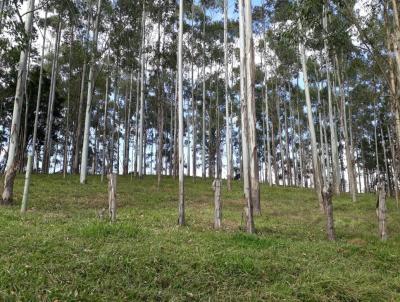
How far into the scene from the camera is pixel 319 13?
39.9ft

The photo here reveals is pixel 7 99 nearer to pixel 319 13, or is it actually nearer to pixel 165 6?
pixel 165 6

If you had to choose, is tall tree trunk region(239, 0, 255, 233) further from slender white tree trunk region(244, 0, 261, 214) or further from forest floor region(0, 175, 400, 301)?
forest floor region(0, 175, 400, 301)

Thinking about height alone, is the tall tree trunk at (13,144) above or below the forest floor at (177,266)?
above

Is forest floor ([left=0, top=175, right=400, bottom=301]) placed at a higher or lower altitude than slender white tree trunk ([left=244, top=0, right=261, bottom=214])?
lower

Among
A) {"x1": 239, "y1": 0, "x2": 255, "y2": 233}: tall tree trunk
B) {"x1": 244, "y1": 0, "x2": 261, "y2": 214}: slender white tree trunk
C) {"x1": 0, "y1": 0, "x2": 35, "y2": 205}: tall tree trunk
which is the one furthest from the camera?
{"x1": 0, "y1": 0, "x2": 35, "y2": 205}: tall tree trunk

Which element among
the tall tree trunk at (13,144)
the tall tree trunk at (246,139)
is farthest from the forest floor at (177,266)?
the tall tree trunk at (13,144)

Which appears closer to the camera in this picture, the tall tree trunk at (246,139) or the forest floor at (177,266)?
the forest floor at (177,266)

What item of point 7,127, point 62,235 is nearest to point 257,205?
point 62,235

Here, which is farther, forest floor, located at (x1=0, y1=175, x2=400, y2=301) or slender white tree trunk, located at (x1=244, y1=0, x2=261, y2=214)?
slender white tree trunk, located at (x1=244, y1=0, x2=261, y2=214)

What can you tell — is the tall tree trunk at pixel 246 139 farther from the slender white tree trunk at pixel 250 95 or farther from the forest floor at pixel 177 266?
the forest floor at pixel 177 266

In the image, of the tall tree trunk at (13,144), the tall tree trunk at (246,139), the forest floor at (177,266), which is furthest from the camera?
the tall tree trunk at (13,144)

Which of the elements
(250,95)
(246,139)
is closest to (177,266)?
(246,139)

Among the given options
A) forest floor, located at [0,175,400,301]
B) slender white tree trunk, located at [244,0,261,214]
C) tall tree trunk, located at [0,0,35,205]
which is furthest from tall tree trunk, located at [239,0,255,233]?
tall tree trunk, located at [0,0,35,205]

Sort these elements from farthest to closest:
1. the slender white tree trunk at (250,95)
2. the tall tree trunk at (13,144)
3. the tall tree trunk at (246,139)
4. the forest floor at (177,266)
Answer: the tall tree trunk at (13,144) → the slender white tree trunk at (250,95) → the tall tree trunk at (246,139) → the forest floor at (177,266)
